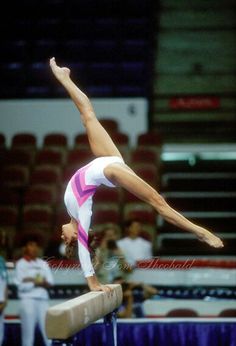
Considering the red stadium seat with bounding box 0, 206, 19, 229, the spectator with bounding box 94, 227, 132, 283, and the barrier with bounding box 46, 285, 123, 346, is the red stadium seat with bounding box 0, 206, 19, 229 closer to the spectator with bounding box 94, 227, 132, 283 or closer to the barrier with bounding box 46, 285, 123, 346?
the spectator with bounding box 94, 227, 132, 283

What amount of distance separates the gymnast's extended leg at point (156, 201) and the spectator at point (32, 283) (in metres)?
3.36

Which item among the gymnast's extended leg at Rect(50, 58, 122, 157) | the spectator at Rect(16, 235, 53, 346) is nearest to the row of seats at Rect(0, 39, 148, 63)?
the spectator at Rect(16, 235, 53, 346)

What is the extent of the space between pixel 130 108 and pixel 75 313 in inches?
340

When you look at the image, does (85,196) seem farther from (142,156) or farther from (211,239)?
(142,156)

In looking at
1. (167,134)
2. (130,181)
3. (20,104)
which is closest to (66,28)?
(20,104)

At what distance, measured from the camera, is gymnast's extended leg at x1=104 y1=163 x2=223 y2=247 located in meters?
4.71

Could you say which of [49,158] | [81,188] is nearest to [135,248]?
[49,158]

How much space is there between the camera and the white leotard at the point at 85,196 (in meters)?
5.05

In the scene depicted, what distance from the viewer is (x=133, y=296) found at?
877 cm

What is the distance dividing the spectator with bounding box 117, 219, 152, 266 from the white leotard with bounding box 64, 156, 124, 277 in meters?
3.59

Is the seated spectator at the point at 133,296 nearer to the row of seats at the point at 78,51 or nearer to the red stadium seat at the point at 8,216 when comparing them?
the red stadium seat at the point at 8,216

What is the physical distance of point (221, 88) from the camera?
1322cm

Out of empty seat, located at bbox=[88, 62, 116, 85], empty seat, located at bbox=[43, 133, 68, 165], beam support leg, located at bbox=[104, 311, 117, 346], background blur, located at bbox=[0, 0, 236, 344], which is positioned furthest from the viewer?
empty seat, located at bbox=[88, 62, 116, 85]

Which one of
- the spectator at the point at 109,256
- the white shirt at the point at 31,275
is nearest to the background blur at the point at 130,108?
the spectator at the point at 109,256
